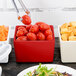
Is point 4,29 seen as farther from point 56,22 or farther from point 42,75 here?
point 56,22

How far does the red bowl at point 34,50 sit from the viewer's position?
136cm

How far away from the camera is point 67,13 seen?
2.12 meters

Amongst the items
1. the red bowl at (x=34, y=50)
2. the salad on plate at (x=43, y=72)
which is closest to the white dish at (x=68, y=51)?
the red bowl at (x=34, y=50)

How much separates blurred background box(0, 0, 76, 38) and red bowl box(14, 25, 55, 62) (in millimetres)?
743

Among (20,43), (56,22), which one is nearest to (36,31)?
(20,43)

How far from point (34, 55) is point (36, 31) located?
15cm

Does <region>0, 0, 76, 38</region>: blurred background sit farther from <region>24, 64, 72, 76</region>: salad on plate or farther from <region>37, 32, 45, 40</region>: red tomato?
<region>24, 64, 72, 76</region>: salad on plate

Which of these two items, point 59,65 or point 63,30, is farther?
point 63,30

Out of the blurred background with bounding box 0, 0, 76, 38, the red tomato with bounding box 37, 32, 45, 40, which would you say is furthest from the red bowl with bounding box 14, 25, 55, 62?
the blurred background with bounding box 0, 0, 76, 38

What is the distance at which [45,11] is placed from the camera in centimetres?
209

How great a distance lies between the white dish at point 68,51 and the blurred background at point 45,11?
750 mm

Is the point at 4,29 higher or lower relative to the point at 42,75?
higher

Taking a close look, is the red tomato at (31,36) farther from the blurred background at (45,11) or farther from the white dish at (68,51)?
the blurred background at (45,11)

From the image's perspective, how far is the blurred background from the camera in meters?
2.06
